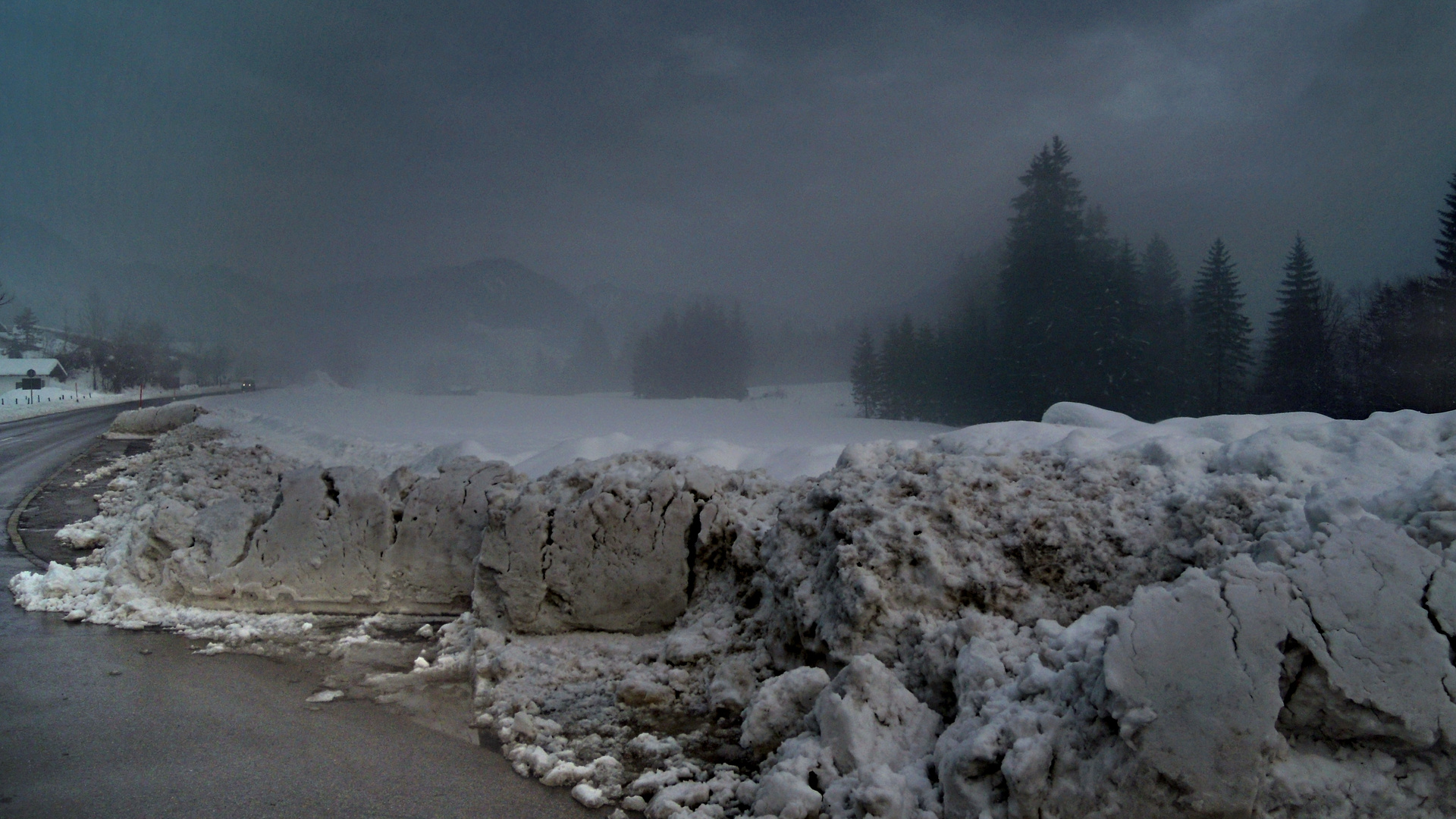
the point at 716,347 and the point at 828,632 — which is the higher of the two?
the point at 716,347

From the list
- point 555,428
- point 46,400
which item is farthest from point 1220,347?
point 46,400

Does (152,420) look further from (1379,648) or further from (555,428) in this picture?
(1379,648)

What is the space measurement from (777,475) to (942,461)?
8.48ft

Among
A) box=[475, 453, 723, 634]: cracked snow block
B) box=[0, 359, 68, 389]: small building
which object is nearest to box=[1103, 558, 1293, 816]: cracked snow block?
box=[475, 453, 723, 634]: cracked snow block

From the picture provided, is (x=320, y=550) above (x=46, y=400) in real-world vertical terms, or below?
below

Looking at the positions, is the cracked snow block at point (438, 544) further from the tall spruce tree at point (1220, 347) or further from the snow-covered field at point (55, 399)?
the snow-covered field at point (55, 399)

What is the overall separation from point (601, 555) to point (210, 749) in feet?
10.2

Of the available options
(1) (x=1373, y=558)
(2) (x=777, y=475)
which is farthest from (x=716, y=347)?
(1) (x=1373, y=558)

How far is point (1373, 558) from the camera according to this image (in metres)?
3.32

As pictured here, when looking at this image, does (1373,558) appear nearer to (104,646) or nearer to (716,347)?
(104,646)

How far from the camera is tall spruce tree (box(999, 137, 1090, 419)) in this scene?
68.4ft

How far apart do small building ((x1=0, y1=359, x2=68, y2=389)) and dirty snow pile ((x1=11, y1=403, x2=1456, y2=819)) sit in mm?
60243

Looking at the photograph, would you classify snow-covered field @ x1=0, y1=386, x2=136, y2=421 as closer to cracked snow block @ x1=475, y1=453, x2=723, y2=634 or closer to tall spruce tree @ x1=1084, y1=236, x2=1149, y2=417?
cracked snow block @ x1=475, y1=453, x2=723, y2=634

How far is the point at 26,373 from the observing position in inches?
2058
